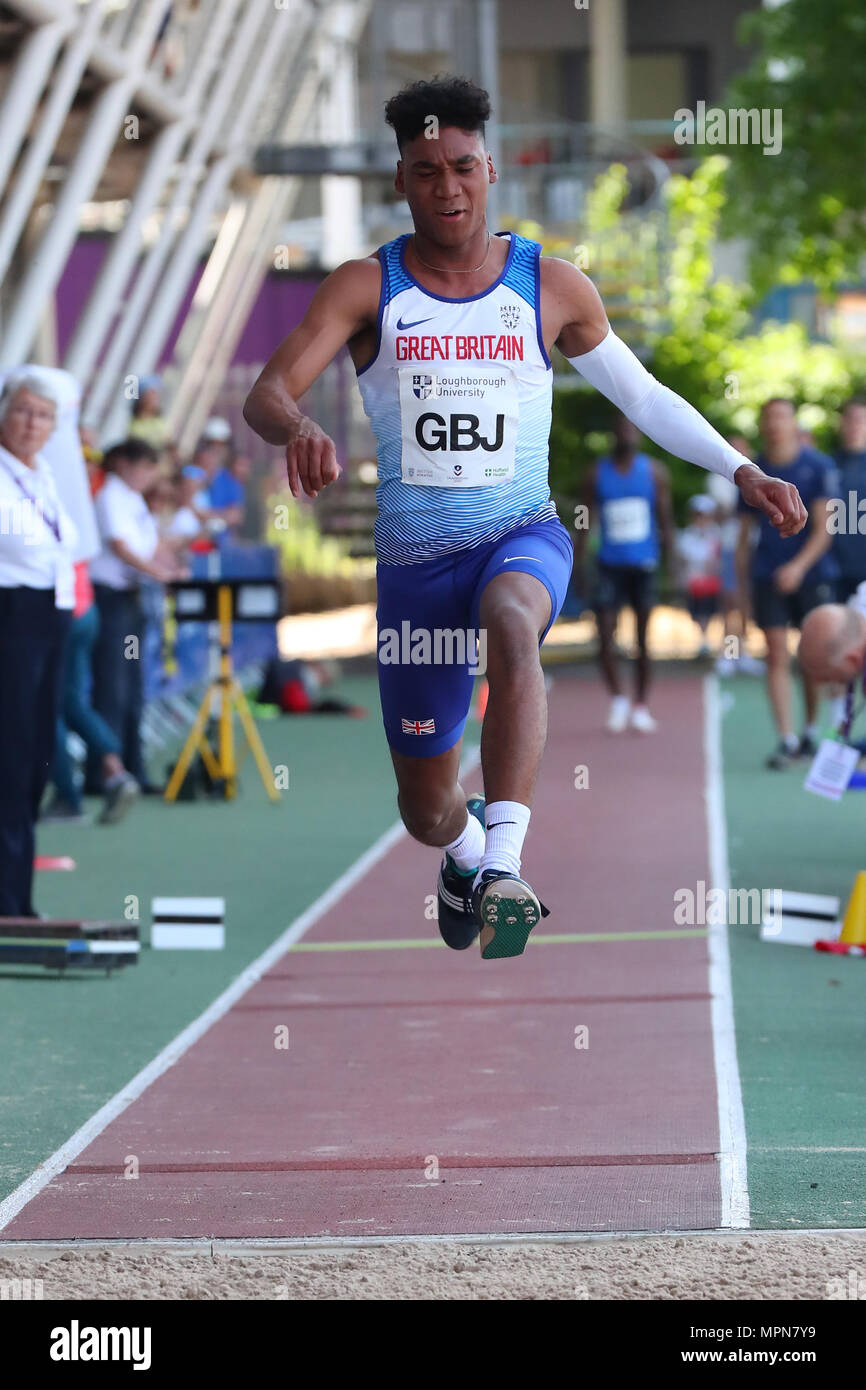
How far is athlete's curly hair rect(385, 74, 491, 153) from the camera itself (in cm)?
534

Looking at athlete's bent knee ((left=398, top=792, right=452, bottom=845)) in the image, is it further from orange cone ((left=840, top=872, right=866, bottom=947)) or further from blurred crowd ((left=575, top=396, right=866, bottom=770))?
blurred crowd ((left=575, top=396, right=866, bottom=770))

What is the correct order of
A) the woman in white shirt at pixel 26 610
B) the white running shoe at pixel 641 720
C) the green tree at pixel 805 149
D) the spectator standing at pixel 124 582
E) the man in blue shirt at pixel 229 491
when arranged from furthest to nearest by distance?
the green tree at pixel 805 149 < the man in blue shirt at pixel 229 491 < the white running shoe at pixel 641 720 < the spectator standing at pixel 124 582 < the woman in white shirt at pixel 26 610

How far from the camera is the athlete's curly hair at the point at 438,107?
210 inches

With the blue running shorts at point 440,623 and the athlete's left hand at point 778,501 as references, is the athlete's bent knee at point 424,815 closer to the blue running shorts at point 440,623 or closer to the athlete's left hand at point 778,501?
the blue running shorts at point 440,623

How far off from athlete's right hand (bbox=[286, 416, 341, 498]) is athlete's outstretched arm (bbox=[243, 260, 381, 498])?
10 cm

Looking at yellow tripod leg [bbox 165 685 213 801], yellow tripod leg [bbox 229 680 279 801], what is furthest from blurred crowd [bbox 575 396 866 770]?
yellow tripod leg [bbox 165 685 213 801]

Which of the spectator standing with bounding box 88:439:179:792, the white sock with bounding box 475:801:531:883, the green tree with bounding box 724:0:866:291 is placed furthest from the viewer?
the green tree with bounding box 724:0:866:291

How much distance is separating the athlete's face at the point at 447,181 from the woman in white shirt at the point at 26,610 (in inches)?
143

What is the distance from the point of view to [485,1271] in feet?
15.3

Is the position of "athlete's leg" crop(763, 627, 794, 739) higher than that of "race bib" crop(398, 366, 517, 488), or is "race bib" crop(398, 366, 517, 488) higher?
"athlete's leg" crop(763, 627, 794, 739)

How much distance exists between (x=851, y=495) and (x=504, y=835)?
28.8 ft

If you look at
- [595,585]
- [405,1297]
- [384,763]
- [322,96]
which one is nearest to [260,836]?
[384,763]

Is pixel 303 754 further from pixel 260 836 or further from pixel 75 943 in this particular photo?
pixel 75 943

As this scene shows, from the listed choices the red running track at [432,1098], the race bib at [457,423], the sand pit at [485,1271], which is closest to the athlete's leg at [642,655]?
the red running track at [432,1098]
